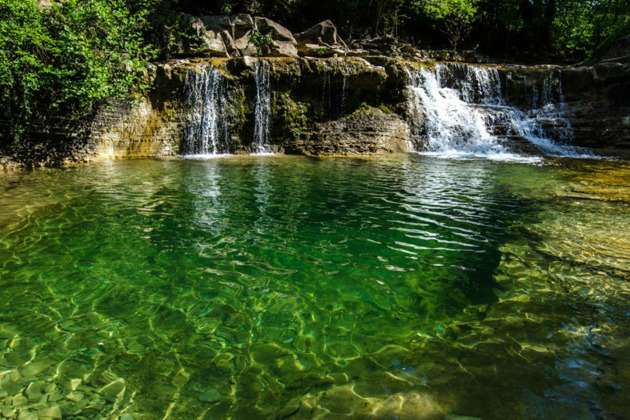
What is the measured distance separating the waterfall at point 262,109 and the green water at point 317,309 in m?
11.0

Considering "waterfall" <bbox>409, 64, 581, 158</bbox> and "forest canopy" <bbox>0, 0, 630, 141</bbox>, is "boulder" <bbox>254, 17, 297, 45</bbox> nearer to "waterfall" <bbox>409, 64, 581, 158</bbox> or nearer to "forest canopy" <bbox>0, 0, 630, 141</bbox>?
"forest canopy" <bbox>0, 0, 630, 141</bbox>

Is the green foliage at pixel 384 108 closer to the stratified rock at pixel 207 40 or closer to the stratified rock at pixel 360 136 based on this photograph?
the stratified rock at pixel 360 136

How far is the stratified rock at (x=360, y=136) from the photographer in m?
16.7


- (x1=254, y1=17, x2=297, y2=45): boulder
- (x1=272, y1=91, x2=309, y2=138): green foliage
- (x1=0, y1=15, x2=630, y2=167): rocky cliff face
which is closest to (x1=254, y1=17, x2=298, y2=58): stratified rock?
(x1=254, y1=17, x2=297, y2=45): boulder

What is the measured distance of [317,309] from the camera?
3.30 metres

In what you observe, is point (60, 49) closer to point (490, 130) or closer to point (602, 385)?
point (602, 385)

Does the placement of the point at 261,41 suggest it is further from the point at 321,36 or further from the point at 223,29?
the point at 321,36

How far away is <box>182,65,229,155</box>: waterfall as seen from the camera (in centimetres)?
1662

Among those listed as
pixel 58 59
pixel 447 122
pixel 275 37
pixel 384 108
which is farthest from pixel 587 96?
pixel 58 59

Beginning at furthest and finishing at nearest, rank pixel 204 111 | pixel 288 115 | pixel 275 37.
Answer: pixel 275 37
pixel 288 115
pixel 204 111

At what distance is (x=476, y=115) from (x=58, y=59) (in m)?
18.1

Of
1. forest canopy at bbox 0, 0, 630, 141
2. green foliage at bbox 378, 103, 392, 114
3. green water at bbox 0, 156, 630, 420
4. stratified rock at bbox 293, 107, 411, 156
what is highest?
forest canopy at bbox 0, 0, 630, 141

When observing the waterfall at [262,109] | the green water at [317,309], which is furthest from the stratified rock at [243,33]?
the green water at [317,309]

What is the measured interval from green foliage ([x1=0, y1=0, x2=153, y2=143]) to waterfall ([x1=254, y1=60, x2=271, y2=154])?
555 centimetres
